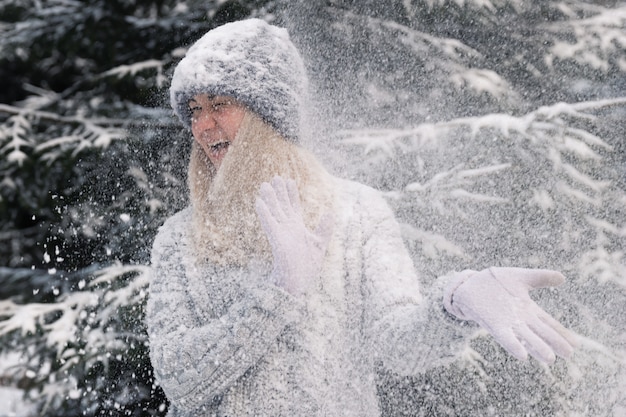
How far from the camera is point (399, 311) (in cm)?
70

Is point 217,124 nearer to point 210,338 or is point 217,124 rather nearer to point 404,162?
point 210,338

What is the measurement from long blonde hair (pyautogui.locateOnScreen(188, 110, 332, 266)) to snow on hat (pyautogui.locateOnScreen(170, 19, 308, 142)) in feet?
0.08

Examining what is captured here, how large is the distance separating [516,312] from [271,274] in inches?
10.7

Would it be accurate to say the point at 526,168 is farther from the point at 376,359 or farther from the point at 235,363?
the point at 235,363

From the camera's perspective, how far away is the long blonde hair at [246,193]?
79 centimetres

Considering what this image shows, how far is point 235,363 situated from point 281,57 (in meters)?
0.40

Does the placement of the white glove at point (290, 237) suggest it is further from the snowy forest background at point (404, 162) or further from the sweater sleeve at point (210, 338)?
the snowy forest background at point (404, 162)

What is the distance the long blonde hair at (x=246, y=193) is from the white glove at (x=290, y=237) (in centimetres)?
6

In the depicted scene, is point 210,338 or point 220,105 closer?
point 210,338

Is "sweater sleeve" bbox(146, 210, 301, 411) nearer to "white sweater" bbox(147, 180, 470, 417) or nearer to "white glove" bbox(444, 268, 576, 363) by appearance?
"white sweater" bbox(147, 180, 470, 417)

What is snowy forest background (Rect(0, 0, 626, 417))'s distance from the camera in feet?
3.93

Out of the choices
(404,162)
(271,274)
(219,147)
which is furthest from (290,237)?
(404,162)

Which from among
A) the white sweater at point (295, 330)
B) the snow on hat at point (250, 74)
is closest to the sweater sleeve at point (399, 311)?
the white sweater at point (295, 330)

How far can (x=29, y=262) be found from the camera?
1721 mm
